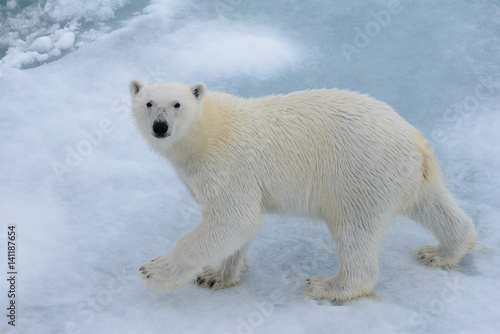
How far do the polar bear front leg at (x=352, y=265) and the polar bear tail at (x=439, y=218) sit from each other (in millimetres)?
442

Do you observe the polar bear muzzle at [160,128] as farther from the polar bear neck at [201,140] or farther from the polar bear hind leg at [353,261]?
the polar bear hind leg at [353,261]

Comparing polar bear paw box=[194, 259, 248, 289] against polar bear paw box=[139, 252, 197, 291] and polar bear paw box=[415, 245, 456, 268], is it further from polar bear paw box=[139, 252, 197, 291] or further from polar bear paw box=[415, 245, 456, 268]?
polar bear paw box=[415, 245, 456, 268]

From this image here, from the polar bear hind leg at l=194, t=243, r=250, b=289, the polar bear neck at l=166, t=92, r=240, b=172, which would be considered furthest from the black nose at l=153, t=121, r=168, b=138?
the polar bear hind leg at l=194, t=243, r=250, b=289

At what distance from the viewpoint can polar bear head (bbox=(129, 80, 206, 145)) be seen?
12.1 ft

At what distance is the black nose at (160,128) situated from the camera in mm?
3650

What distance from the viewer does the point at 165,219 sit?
5.05 meters

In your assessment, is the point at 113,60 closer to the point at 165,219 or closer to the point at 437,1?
the point at 165,219

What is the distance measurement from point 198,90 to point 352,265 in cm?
161

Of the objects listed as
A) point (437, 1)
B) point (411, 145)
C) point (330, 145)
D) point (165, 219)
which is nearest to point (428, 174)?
point (411, 145)

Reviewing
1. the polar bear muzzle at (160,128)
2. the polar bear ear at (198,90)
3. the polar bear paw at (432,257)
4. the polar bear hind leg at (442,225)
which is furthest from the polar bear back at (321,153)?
the polar bear paw at (432,257)

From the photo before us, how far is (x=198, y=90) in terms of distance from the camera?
3.92 meters

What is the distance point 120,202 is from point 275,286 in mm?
1698

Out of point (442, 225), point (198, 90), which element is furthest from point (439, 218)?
point (198, 90)

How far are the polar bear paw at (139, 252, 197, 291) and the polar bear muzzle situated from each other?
34.3 inches
